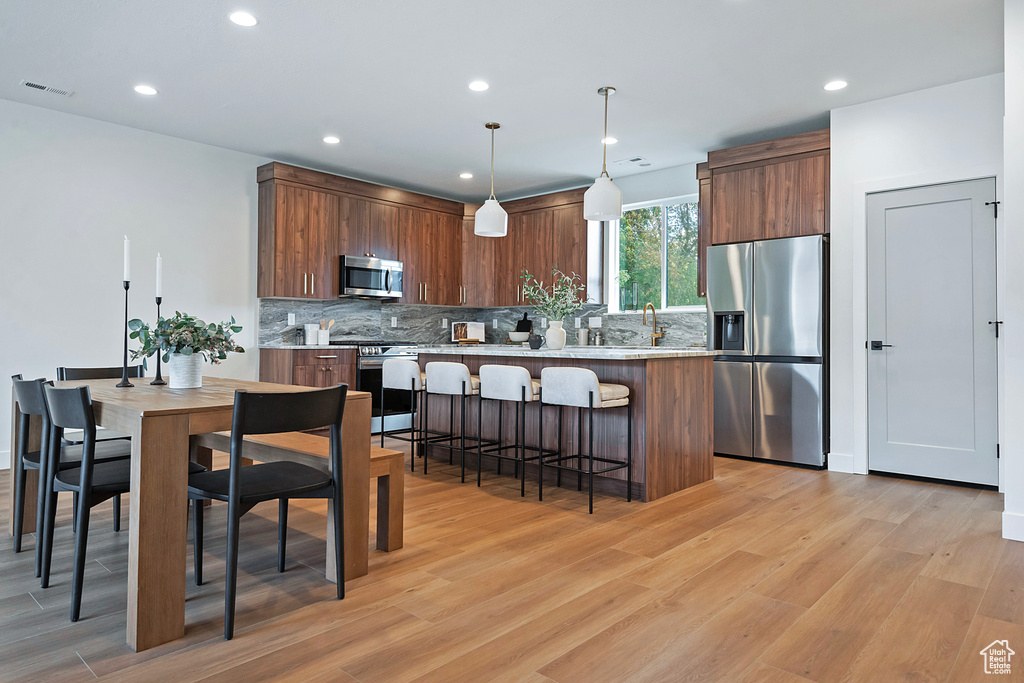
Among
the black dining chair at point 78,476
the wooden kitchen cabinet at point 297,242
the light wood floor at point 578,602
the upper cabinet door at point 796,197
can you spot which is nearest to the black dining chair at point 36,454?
the black dining chair at point 78,476

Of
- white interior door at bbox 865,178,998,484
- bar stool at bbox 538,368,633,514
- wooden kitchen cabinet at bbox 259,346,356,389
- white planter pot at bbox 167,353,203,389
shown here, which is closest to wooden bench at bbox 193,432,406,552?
white planter pot at bbox 167,353,203,389

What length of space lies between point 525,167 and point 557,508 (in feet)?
12.1

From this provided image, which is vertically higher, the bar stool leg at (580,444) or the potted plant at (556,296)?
the potted plant at (556,296)

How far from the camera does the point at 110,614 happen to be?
6.59 ft

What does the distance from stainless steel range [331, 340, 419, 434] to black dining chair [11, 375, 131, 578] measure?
282 centimetres

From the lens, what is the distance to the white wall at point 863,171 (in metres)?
3.95

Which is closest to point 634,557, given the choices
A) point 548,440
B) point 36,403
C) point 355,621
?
point 355,621

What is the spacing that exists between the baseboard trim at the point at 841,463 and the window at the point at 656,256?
1.82m

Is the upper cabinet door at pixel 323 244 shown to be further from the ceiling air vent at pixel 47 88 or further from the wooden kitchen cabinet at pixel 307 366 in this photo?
the ceiling air vent at pixel 47 88

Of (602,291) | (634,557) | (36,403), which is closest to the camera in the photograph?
(36,403)

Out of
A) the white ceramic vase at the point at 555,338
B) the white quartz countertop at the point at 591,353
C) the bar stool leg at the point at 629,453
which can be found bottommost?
the bar stool leg at the point at 629,453

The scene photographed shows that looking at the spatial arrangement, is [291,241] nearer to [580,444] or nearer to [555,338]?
[555,338]

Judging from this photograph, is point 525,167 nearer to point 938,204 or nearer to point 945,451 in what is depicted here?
point 938,204

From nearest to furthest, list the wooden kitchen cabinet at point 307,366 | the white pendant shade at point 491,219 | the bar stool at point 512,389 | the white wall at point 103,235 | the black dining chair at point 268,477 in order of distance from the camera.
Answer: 1. the black dining chair at point 268,477
2. the bar stool at point 512,389
3. the white wall at point 103,235
4. the white pendant shade at point 491,219
5. the wooden kitchen cabinet at point 307,366
